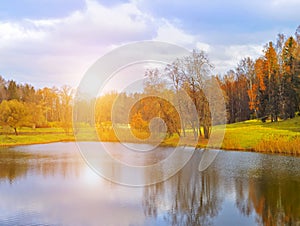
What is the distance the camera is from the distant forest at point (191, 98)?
33.1m

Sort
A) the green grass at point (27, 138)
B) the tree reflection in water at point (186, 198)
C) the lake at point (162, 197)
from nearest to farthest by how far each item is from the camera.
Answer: the lake at point (162, 197) → the tree reflection in water at point (186, 198) → the green grass at point (27, 138)

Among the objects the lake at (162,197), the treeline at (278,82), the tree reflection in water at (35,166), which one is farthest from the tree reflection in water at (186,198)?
the treeline at (278,82)

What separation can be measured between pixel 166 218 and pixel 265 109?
37183mm

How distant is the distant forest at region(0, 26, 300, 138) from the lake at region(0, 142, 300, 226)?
8.68 metres

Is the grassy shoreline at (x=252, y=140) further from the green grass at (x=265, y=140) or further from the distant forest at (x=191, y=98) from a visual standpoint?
the distant forest at (x=191, y=98)

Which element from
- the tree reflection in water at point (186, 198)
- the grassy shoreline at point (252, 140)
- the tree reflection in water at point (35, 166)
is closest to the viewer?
the tree reflection in water at point (186, 198)

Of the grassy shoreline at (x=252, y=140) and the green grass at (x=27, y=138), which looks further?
the green grass at (x=27, y=138)

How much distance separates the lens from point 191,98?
109 feet

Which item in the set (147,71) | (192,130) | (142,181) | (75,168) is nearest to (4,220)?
(142,181)

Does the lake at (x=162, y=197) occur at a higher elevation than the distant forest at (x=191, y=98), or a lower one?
lower

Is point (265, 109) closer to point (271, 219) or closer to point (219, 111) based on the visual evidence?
point (219, 111)

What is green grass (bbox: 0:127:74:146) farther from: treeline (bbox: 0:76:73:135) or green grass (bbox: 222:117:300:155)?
green grass (bbox: 222:117:300:155)

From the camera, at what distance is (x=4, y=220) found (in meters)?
11.7

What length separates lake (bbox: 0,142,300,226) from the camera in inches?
470
